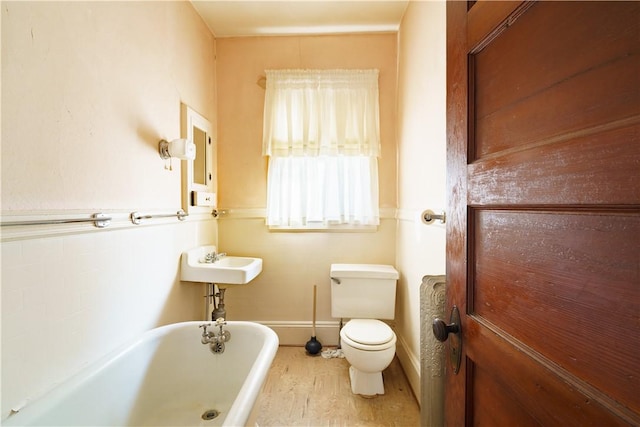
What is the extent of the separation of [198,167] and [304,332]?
66.4 inches

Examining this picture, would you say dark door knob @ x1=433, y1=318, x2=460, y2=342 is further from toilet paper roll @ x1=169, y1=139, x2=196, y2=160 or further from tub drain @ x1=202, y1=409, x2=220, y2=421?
toilet paper roll @ x1=169, y1=139, x2=196, y2=160

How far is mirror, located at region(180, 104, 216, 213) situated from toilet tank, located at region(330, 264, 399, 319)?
3.90ft

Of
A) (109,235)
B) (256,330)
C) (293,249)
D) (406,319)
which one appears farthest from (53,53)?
(406,319)

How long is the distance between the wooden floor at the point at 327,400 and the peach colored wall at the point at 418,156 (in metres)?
0.15

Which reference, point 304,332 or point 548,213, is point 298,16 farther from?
point 304,332

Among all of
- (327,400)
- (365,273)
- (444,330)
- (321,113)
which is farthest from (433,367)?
(321,113)

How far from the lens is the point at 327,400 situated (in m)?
1.80

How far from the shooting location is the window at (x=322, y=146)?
2441mm

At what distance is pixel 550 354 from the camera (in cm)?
47

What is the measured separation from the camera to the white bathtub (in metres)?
1.02

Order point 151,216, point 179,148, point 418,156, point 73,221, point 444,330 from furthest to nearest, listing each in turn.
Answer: point 418,156 → point 179,148 → point 151,216 → point 73,221 → point 444,330

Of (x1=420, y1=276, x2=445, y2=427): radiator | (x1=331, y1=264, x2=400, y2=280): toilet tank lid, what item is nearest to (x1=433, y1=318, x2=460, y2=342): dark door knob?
Result: (x1=420, y1=276, x2=445, y2=427): radiator

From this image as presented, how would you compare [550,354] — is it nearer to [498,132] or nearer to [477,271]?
[477,271]

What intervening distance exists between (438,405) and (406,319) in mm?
1232
